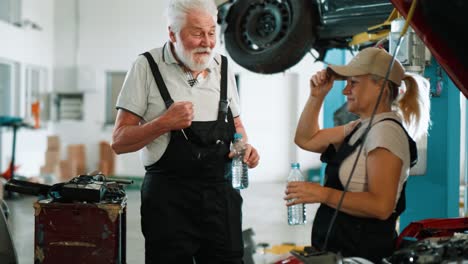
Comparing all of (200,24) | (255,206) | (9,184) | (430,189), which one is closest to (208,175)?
(200,24)

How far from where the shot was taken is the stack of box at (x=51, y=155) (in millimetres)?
10781

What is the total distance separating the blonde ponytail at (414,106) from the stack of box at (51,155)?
9564 millimetres

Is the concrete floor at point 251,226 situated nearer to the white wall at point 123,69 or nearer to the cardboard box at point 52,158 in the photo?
the cardboard box at point 52,158

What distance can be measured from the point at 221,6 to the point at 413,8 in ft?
12.0

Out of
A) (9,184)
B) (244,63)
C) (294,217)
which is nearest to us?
(9,184)

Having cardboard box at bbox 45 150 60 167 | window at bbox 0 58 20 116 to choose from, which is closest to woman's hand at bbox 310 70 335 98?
window at bbox 0 58 20 116

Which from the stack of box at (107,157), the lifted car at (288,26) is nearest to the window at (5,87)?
the stack of box at (107,157)

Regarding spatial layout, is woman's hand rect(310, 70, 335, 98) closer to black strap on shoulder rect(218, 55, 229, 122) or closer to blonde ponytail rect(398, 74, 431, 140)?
blonde ponytail rect(398, 74, 431, 140)

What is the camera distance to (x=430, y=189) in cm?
374

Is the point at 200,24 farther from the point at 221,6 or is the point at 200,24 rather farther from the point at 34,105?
the point at 34,105

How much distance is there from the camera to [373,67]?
192 centimetres

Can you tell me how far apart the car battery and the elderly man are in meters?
0.30

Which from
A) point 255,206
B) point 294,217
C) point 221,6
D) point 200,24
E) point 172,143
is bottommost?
point 255,206

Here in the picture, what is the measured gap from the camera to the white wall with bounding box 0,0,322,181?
39.6 ft
